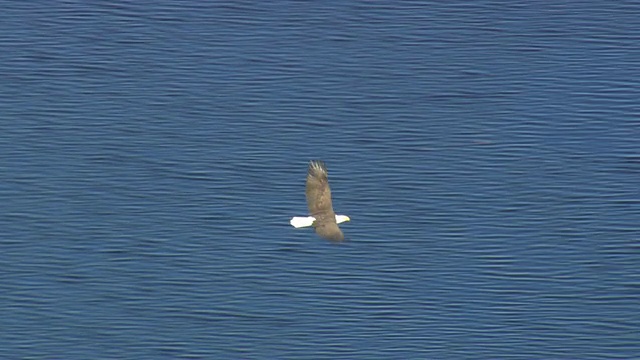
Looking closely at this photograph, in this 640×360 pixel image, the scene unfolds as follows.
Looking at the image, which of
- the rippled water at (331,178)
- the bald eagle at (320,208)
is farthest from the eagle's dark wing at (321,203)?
the rippled water at (331,178)

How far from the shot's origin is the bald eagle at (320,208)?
121 feet

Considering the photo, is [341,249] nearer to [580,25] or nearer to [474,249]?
[474,249]

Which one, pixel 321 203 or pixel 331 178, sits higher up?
pixel 331 178

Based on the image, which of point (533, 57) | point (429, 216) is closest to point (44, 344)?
point (429, 216)

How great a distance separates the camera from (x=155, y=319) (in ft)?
163

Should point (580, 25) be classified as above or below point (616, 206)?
above

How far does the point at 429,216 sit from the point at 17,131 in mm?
15414

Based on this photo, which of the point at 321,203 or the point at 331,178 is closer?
the point at 321,203

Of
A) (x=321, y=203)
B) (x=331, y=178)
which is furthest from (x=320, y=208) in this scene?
(x=331, y=178)

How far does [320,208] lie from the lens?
37500 millimetres

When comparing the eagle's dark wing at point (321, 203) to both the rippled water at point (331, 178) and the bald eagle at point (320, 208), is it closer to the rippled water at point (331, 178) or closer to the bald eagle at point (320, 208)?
the bald eagle at point (320, 208)

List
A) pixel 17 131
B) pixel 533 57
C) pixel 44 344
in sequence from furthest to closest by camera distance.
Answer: pixel 533 57
pixel 17 131
pixel 44 344

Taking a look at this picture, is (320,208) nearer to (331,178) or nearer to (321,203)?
(321,203)

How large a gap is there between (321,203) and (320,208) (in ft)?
0.44
